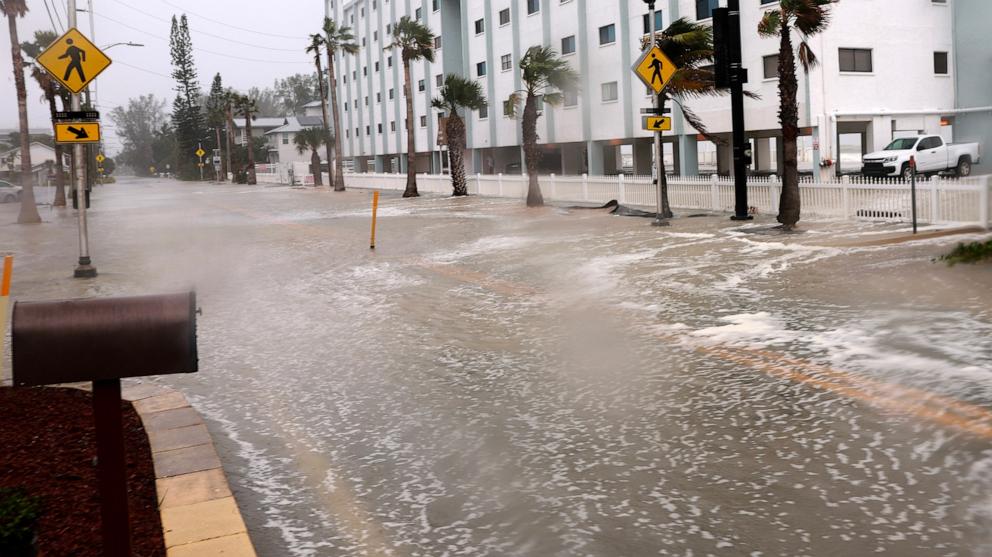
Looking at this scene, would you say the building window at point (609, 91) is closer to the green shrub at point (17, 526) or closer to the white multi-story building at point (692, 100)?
the white multi-story building at point (692, 100)

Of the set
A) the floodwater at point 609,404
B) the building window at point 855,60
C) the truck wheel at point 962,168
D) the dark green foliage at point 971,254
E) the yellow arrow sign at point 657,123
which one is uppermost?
the building window at point 855,60

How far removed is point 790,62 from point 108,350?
16911 mm

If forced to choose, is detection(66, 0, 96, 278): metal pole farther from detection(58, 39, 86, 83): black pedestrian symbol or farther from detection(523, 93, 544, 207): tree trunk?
detection(523, 93, 544, 207): tree trunk

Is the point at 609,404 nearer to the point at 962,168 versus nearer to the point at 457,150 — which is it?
the point at 962,168

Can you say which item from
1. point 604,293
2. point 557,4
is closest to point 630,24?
point 557,4

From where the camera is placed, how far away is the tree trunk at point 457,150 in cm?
4019

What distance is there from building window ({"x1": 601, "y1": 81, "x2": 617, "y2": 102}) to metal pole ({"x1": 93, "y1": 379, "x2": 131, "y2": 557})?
4319 centimetres

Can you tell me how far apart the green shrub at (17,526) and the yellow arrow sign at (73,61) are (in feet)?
40.3

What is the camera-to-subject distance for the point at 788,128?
59.5ft

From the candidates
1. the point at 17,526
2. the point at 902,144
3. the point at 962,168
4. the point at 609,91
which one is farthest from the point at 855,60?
the point at 17,526

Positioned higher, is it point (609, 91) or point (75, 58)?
point (609, 91)

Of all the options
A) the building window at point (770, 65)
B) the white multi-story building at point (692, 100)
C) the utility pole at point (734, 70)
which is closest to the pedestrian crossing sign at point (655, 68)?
the utility pole at point (734, 70)

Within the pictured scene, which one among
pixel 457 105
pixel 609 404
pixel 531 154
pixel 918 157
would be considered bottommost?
pixel 609 404

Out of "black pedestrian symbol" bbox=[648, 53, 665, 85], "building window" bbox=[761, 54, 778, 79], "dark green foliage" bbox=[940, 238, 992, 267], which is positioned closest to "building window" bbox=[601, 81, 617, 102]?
"building window" bbox=[761, 54, 778, 79]
